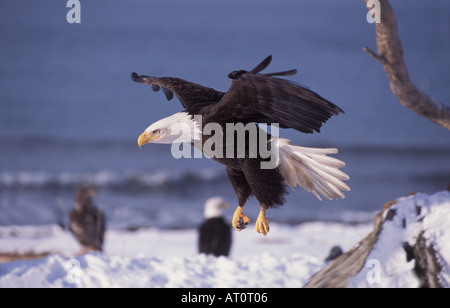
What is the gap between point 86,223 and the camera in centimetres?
536

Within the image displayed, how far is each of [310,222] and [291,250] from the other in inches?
82.1

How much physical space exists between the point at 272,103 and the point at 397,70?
1837 millimetres

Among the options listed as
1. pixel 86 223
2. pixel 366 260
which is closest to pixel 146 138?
pixel 366 260

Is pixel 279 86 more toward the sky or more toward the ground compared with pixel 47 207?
more toward the ground

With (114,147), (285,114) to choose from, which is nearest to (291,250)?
(285,114)

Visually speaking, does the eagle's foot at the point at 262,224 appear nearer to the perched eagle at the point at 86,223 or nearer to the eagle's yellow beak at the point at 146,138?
the eagle's yellow beak at the point at 146,138

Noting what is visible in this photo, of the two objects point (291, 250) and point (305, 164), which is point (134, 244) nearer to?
point (291, 250)

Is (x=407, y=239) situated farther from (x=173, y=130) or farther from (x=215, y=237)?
(x=215, y=237)

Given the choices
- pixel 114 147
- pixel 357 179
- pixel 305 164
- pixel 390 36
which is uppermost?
pixel 114 147

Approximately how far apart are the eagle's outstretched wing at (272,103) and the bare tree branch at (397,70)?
1476 millimetres

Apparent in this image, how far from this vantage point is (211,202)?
5.79 metres

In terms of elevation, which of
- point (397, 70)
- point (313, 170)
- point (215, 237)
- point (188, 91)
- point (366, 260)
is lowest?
point (366, 260)
